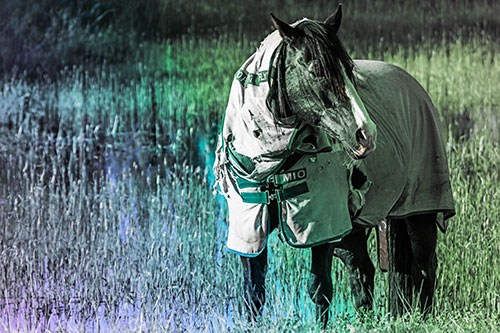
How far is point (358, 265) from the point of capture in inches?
134

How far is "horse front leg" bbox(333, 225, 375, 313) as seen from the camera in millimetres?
3391

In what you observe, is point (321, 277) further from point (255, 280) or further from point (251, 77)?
point (251, 77)

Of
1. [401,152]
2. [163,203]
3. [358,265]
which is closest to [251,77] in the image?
[401,152]

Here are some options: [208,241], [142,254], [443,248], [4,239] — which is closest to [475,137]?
[443,248]

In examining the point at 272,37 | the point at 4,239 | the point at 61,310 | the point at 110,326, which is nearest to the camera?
the point at 272,37

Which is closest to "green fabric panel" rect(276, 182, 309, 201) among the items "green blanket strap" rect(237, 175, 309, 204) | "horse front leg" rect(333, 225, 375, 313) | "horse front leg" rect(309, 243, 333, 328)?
"green blanket strap" rect(237, 175, 309, 204)

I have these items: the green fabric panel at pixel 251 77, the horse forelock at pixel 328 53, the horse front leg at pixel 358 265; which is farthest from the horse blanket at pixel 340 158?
the horse front leg at pixel 358 265

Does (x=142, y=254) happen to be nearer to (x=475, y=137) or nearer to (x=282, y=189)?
(x=282, y=189)

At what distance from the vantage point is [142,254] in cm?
399

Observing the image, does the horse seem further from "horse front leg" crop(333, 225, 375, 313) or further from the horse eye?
"horse front leg" crop(333, 225, 375, 313)

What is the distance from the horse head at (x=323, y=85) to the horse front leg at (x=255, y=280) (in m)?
0.55

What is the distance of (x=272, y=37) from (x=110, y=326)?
1.41m

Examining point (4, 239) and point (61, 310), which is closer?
point (61, 310)

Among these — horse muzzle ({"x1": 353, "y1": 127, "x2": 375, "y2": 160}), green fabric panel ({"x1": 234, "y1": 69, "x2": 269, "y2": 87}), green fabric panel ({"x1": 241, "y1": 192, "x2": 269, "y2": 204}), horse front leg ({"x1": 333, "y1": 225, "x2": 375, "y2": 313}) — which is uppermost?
green fabric panel ({"x1": 234, "y1": 69, "x2": 269, "y2": 87})
